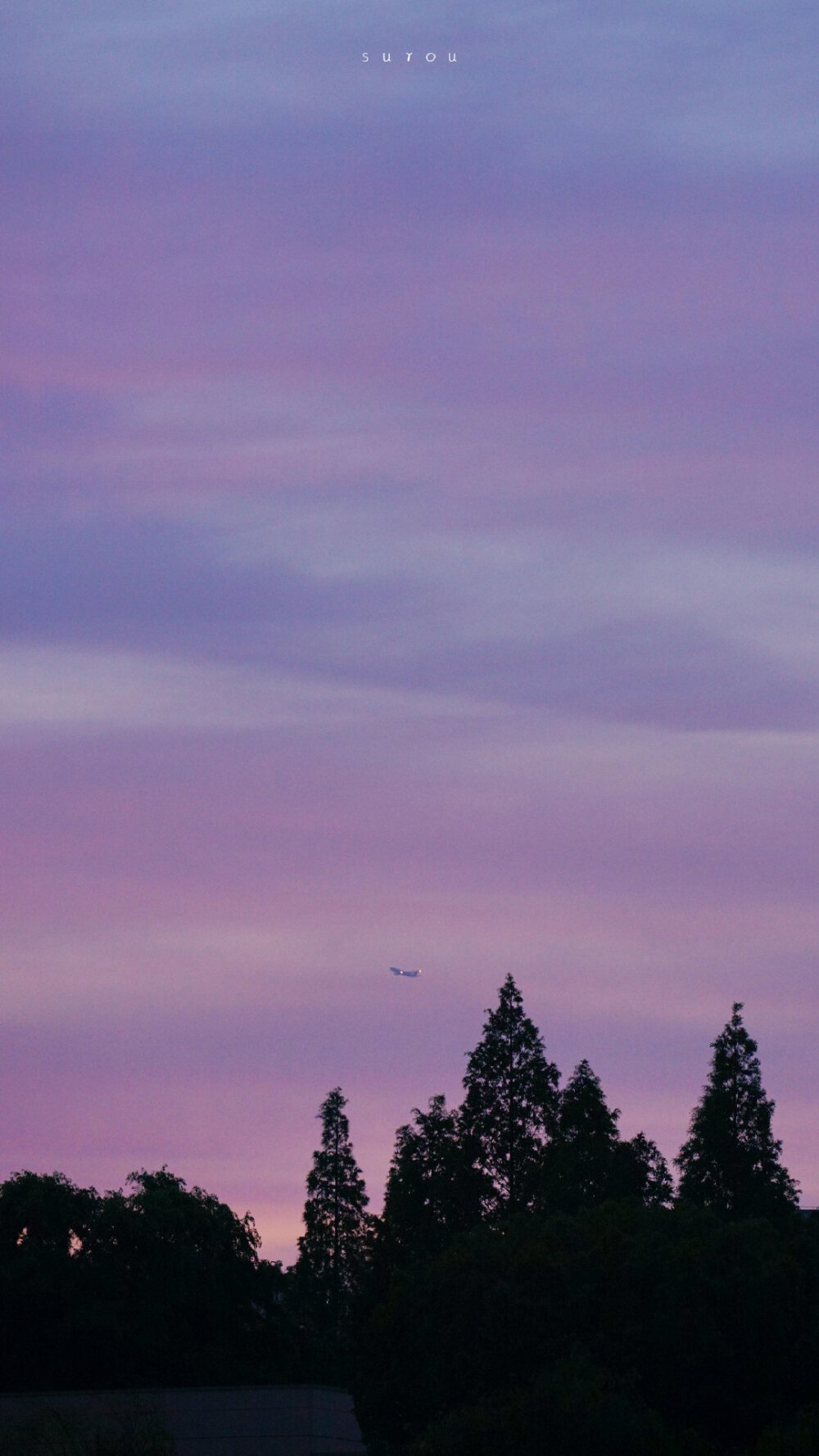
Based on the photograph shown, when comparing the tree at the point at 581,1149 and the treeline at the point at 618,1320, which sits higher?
the tree at the point at 581,1149

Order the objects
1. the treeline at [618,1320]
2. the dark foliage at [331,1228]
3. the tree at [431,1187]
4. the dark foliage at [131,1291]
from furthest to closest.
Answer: the dark foliage at [331,1228]
the tree at [431,1187]
the dark foliage at [131,1291]
the treeline at [618,1320]

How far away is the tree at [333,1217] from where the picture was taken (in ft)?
337

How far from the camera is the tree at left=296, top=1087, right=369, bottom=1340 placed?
103 metres

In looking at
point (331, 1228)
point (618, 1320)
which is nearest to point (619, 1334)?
point (618, 1320)

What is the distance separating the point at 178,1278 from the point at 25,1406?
11.5 m

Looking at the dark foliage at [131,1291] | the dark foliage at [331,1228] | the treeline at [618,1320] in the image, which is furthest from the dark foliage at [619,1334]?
the dark foliage at [331,1228]

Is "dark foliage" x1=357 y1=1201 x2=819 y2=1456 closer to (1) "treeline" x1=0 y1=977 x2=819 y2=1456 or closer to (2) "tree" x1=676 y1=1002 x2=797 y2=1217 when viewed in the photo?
(1) "treeline" x1=0 y1=977 x2=819 y2=1456

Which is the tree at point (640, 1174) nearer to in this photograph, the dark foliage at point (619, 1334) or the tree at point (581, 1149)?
the tree at point (581, 1149)

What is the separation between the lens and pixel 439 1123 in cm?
8469

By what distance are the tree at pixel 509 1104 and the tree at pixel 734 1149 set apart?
26.2 ft

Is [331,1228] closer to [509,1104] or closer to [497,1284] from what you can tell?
[509,1104]

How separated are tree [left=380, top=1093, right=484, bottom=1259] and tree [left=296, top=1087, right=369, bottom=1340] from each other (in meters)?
17.1

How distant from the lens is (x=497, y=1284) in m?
54.4

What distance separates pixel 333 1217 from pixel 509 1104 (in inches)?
965
